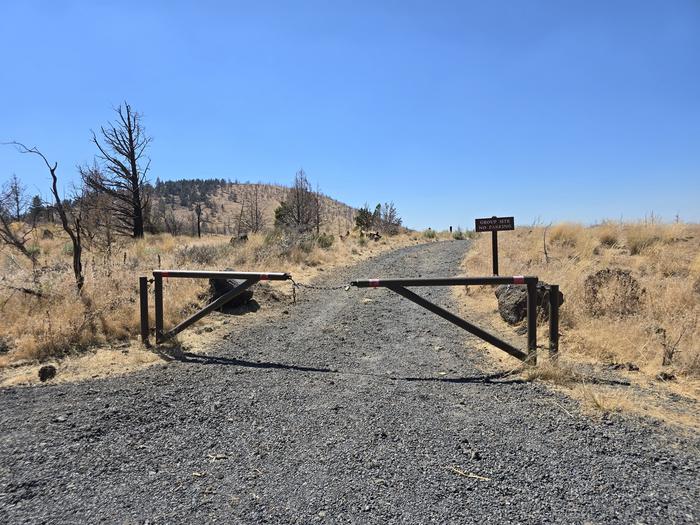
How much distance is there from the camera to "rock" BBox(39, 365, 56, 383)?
18.1ft

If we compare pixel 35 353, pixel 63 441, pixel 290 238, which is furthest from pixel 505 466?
pixel 290 238

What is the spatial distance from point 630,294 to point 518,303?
191 cm

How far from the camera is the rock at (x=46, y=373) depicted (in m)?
5.52

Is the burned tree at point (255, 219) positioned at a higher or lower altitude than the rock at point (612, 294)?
higher

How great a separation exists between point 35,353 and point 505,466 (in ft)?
20.5

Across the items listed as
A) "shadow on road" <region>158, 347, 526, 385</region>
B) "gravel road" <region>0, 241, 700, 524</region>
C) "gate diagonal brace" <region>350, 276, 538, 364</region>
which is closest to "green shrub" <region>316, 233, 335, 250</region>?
"shadow on road" <region>158, 347, 526, 385</region>

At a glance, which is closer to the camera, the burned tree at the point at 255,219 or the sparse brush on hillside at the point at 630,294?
the sparse brush on hillside at the point at 630,294

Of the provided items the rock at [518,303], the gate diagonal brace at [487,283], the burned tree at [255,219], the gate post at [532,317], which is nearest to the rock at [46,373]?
the gate diagonal brace at [487,283]

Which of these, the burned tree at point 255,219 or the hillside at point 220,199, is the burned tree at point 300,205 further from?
the hillside at point 220,199

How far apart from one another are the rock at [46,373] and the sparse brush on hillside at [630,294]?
6784mm

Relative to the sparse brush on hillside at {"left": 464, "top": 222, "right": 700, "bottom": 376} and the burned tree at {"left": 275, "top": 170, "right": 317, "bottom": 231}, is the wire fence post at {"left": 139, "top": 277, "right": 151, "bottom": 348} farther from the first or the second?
the burned tree at {"left": 275, "top": 170, "right": 317, "bottom": 231}

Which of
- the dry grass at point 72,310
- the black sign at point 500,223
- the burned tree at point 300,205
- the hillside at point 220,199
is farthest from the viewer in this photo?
the hillside at point 220,199

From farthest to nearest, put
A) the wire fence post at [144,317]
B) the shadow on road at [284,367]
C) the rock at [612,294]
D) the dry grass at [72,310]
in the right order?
the rock at [612,294] < the wire fence post at [144,317] < the dry grass at [72,310] < the shadow on road at [284,367]

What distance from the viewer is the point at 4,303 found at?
763 cm
